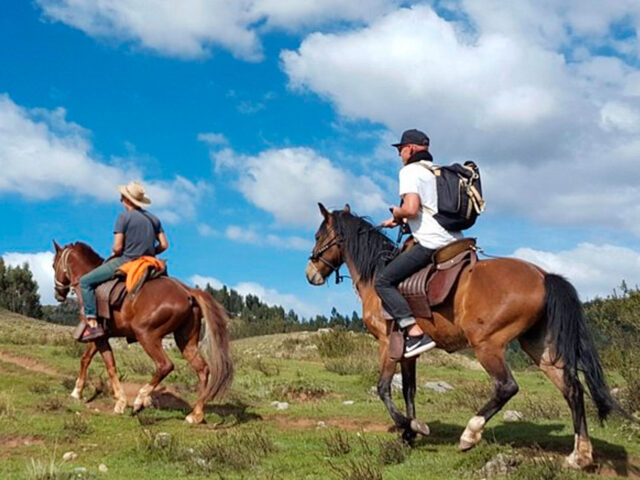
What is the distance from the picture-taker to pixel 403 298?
8391 mm

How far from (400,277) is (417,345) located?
858 millimetres

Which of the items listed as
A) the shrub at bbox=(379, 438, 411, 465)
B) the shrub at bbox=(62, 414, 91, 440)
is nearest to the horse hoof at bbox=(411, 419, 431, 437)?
the shrub at bbox=(379, 438, 411, 465)

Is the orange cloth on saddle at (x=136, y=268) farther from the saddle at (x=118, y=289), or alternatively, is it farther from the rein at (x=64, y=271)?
the rein at (x=64, y=271)

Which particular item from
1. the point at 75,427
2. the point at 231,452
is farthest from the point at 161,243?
the point at 231,452

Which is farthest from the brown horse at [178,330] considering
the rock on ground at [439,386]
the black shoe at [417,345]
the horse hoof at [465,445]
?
the rock on ground at [439,386]

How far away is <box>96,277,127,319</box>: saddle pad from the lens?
35.5 feet

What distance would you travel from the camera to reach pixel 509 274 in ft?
25.1

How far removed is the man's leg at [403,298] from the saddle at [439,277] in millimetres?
86

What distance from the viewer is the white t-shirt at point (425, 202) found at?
8.29m

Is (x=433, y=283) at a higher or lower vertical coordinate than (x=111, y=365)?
higher

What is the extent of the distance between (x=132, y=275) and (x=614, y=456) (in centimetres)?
714

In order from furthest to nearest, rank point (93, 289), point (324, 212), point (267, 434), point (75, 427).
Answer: point (93, 289), point (324, 212), point (267, 434), point (75, 427)

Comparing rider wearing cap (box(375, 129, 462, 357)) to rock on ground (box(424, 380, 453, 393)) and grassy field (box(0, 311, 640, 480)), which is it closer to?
grassy field (box(0, 311, 640, 480))

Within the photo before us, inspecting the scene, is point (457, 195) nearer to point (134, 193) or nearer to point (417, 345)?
point (417, 345)
